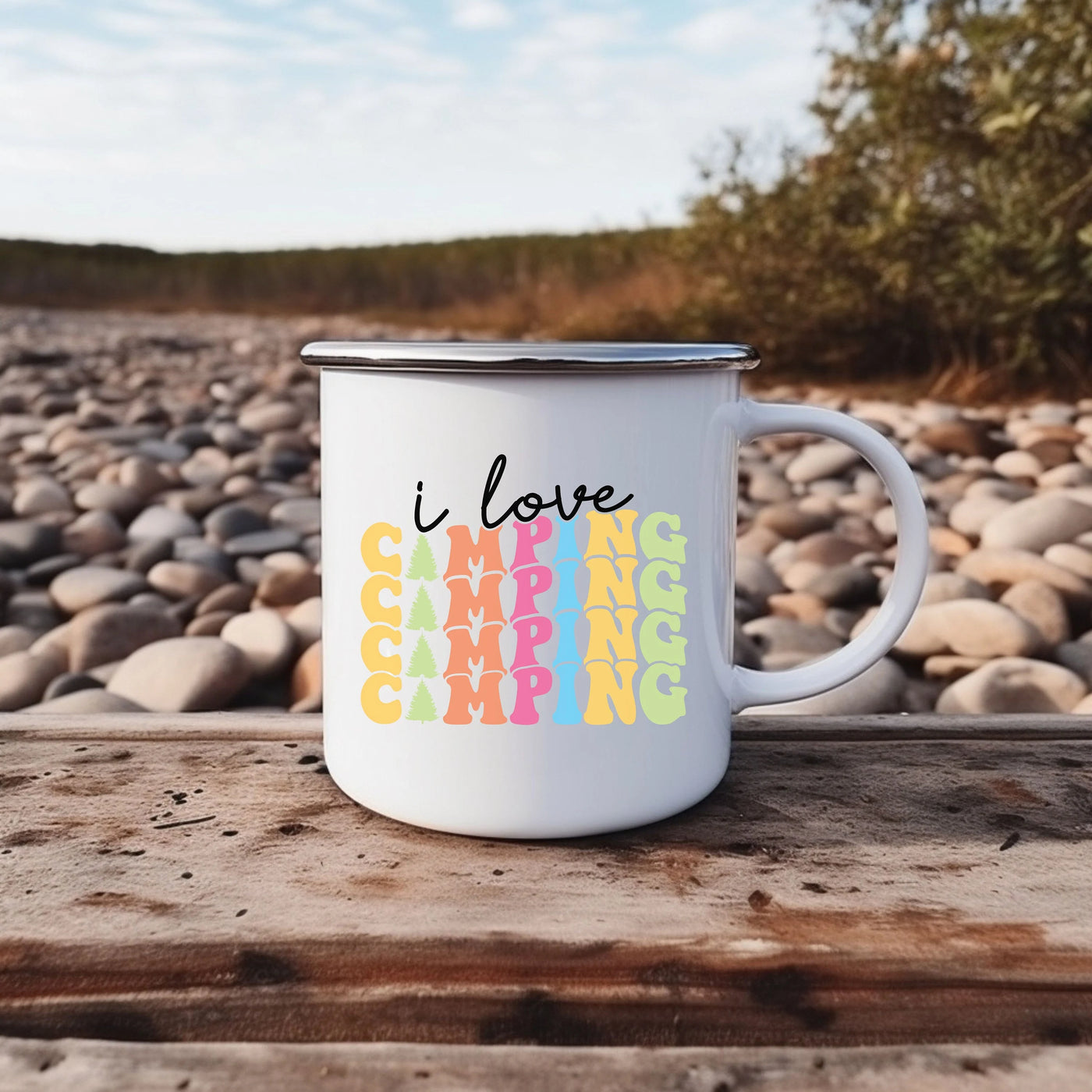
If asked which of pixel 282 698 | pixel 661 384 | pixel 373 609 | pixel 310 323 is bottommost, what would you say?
pixel 282 698

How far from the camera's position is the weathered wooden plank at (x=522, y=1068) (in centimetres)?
56

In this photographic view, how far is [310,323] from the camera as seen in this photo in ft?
37.0

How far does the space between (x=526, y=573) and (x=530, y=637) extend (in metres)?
0.04

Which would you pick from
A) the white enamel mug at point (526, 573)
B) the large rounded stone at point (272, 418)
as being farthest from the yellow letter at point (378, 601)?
the large rounded stone at point (272, 418)

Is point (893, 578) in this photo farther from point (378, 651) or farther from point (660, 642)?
point (378, 651)

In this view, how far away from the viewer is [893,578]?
2.67 ft

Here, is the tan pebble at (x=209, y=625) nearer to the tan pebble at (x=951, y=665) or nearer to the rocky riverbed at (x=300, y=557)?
the rocky riverbed at (x=300, y=557)

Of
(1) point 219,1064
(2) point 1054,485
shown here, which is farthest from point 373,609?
(2) point 1054,485

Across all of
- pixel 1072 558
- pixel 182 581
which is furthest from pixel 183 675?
pixel 1072 558

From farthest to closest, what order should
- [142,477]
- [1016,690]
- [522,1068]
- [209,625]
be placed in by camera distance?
[142,477], [209,625], [1016,690], [522,1068]

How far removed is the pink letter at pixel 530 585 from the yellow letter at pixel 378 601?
3.1 inches

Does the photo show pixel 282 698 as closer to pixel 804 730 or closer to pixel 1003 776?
pixel 804 730

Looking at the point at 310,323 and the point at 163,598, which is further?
the point at 310,323

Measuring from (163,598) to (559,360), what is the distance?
5.41ft
